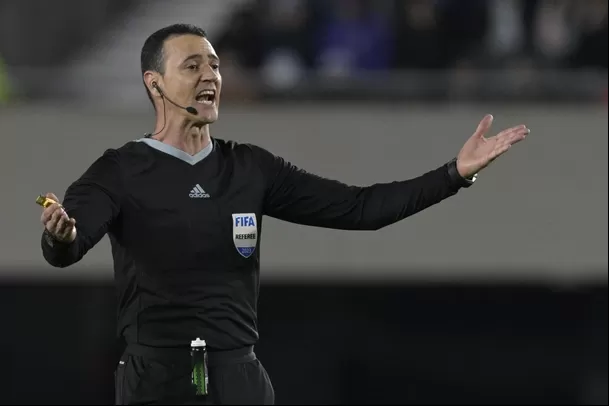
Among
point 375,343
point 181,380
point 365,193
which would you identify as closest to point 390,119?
point 375,343

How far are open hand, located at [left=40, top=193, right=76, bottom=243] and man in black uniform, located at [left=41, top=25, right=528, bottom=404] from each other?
182mm

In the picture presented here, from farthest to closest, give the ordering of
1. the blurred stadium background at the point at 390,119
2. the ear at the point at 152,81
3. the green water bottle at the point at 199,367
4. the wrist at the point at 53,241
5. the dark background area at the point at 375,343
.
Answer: the dark background area at the point at 375,343, the blurred stadium background at the point at 390,119, the ear at the point at 152,81, the green water bottle at the point at 199,367, the wrist at the point at 53,241

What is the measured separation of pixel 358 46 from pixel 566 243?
1752mm

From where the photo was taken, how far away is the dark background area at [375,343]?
37.7ft

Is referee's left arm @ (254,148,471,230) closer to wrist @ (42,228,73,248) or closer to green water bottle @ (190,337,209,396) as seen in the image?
green water bottle @ (190,337,209,396)

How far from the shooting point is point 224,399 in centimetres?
421

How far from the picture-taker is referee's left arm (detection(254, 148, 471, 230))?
4.43 meters

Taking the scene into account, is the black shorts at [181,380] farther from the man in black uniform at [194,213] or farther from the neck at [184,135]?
the neck at [184,135]

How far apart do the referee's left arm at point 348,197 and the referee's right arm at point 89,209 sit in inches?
19.2

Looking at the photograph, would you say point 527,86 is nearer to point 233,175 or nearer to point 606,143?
point 606,143

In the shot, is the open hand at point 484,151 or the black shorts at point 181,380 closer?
the black shorts at point 181,380

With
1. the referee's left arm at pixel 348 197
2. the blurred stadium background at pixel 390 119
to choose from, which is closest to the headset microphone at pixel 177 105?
the referee's left arm at pixel 348 197

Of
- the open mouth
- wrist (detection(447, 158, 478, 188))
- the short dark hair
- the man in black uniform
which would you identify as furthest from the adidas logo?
wrist (detection(447, 158, 478, 188))

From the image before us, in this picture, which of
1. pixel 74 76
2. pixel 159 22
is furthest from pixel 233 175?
pixel 159 22
